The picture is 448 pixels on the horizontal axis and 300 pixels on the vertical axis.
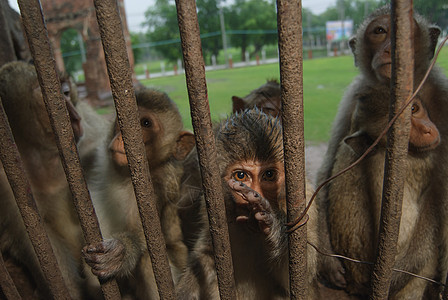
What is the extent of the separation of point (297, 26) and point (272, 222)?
2.40ft

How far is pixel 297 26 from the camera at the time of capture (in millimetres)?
878

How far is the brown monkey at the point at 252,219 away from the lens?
1.35 meters

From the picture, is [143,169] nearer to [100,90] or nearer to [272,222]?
[272,222]

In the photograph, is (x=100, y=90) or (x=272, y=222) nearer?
(x=272, y=222)

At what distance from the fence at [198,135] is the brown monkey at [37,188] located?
100cm

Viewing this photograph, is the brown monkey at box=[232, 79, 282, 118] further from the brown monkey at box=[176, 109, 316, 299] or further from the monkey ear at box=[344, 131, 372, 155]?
the brown monkey at box=[176, 109, 316, 299]

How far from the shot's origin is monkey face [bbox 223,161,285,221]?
4.70 ft

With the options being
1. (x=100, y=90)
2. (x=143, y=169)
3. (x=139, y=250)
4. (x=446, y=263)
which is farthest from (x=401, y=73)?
(x=100, y=90)

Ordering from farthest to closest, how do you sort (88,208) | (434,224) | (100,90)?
(100,90) < (434,224) < (88,208)

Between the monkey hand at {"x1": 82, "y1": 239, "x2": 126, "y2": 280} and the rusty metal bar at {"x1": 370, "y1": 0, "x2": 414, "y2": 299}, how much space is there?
3.40 feet

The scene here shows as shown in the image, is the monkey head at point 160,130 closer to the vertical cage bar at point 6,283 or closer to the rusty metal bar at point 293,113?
the vertical cage bar at point 6,283

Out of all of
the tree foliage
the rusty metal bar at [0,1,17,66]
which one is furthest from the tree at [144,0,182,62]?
the rusty metal bar at [0,1,17,66]

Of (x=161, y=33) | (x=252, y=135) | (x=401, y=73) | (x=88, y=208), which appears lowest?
(x=88, y=208)

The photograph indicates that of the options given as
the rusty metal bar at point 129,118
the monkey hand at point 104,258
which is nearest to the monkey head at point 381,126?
the rusty metal bar at point 129,118
